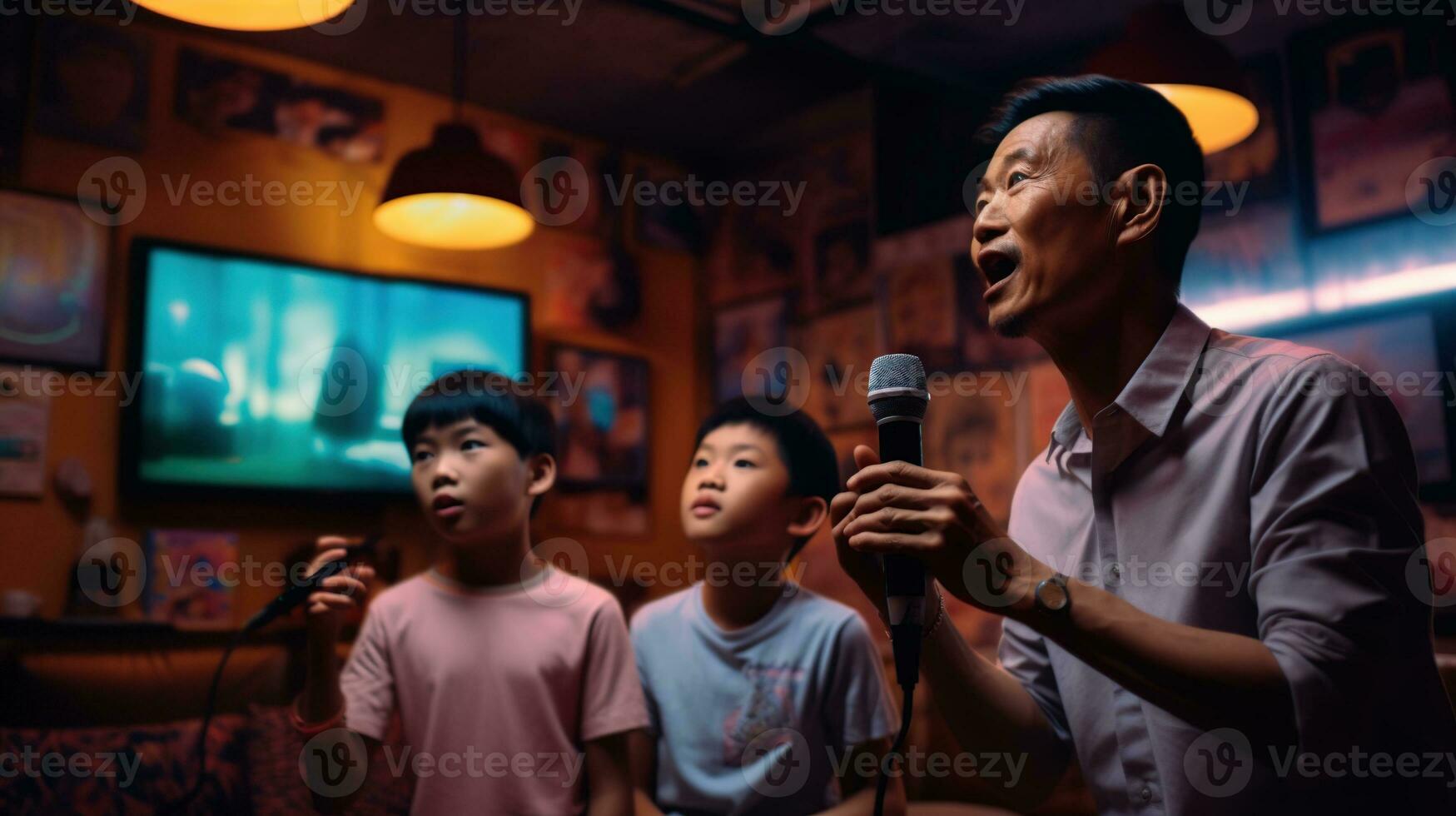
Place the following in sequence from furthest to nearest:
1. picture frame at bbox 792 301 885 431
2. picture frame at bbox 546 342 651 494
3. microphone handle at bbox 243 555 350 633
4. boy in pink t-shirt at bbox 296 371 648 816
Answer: picture frame at bbox 546 342 651 494 < picture frame at bbox 792 301 885 431 < boy in pink t-shirt at bbox 296 371 648 816 < microphone handle at bbox 243 555 350 633

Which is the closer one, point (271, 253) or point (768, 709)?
point (768, 709)

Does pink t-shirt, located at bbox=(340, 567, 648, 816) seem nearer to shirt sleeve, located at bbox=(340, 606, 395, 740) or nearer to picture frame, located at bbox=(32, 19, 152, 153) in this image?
shirt sleeve, located at bbox=(340, 606, 395, 740)

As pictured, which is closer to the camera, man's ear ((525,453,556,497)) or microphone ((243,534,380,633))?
microphone ((243,534,380,633))

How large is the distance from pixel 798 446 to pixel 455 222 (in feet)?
6.89

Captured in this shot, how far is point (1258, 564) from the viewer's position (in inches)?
43.0

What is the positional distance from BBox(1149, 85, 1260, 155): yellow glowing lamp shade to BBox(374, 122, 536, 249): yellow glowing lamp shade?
6.48ft

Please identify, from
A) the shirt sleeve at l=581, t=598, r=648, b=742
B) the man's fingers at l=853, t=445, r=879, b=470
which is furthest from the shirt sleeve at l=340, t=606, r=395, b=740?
the man's fingers at l=853, t=445, r=879, b=470

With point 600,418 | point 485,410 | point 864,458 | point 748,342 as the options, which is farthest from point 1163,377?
point 748,342

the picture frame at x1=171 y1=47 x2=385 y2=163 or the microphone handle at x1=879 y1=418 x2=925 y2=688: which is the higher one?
the picture frame at x1=171 y1=47 x2=385 y2=163

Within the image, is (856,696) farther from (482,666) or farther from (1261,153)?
(1261,153)

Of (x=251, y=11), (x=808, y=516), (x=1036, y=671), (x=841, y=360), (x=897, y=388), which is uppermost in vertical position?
(x=251, y=11)

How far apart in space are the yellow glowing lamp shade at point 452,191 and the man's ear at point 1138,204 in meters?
2.44

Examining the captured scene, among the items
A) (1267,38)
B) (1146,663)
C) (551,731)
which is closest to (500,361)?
(551,731)

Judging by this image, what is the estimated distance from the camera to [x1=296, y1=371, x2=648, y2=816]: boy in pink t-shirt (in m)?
1.92
